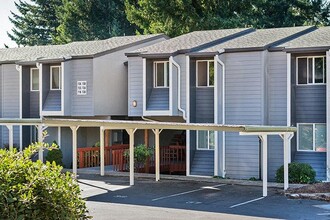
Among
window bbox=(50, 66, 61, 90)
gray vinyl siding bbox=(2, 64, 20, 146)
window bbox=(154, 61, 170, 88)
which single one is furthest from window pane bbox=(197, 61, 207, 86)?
gray vinyl siding bbox=(2, 64, 20, 146)

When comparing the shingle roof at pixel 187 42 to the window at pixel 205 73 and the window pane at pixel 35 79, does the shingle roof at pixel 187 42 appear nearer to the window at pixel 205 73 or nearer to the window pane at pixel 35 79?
the window at pixel 205 73

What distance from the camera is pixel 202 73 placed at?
2372 cm

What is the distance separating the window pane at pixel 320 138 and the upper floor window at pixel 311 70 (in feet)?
5.69

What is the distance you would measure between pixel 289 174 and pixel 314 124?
2546 mm

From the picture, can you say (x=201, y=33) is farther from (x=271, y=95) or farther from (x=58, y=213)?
(x=58, y=213)

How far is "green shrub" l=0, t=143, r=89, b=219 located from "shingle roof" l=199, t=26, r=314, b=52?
16122 millimetres

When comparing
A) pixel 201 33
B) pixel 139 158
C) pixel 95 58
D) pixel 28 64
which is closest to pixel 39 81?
pixel 28 64

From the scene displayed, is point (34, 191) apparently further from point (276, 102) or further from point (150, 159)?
point (150, 159)

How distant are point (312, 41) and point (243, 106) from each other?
370cm

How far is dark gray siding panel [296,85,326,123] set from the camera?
21609 mm

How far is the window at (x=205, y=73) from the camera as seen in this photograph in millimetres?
23484

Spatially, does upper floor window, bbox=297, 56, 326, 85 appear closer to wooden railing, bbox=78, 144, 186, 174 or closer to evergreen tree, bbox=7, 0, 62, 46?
wooden railing, bbox=78, 144, 186, 174

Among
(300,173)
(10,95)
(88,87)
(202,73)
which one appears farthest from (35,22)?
(300,173)

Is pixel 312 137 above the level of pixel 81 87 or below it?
below
